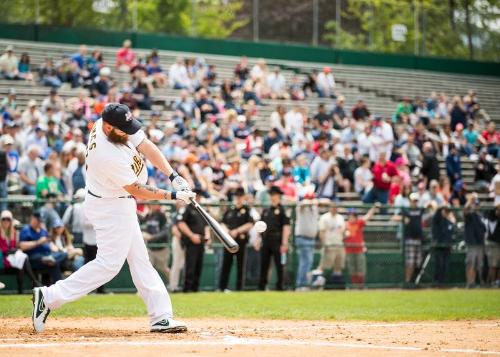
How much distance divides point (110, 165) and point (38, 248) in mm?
8241

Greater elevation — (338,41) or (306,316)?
(338,41)

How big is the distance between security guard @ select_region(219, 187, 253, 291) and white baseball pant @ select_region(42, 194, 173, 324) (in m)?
9.18

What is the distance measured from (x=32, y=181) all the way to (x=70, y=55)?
9.55 m

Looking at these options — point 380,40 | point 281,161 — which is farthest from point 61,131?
point 380,40

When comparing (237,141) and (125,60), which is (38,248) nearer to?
(237,141)

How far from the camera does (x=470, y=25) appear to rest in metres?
42.2

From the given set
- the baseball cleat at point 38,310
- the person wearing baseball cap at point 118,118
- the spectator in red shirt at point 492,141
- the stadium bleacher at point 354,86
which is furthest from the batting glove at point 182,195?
the spectator in red shirt at point 492,141

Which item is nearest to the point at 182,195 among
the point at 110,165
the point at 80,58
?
the point at 110,165

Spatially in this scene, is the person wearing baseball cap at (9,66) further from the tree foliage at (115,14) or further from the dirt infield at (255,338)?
the dirt infield at (255,338)

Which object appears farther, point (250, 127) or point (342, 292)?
point (250, 127)

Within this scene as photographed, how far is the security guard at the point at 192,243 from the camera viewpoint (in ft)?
61.3

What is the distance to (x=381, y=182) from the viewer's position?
24.0m

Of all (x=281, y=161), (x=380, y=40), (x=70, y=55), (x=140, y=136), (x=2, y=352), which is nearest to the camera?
(x=2, y=352)

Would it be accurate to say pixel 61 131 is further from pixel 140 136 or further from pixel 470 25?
pixel 470 25
